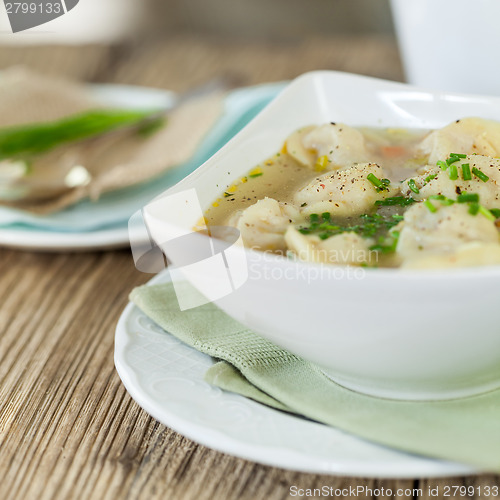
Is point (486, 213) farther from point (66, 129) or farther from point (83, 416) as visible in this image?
point (66, 129)

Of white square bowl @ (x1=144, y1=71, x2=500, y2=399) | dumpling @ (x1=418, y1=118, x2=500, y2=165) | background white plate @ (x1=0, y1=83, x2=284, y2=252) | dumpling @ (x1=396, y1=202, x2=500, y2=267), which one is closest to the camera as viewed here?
white square bowl @ (x1=144, y1=71, x2=500, y2=399)

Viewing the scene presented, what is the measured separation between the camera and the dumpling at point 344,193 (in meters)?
1.63

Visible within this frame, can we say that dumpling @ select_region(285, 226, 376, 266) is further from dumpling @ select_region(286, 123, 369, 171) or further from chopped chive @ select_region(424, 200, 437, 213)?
dumpling @ select_region(286, 123, 369, 171)

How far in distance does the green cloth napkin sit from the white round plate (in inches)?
0.8

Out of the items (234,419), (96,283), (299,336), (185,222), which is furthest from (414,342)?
(96,283)

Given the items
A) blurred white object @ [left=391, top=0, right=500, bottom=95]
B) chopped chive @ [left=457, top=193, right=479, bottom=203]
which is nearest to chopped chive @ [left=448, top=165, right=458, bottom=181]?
chopped chive @ [left=457, top=193, right=479, bottom=203]

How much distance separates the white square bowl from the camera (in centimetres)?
121

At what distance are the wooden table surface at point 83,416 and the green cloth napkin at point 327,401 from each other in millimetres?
120

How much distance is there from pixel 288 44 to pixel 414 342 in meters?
3.09

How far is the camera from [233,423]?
1392 millimetres

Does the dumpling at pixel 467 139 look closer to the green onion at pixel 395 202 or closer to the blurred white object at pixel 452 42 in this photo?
the green onion at pixel 395 202

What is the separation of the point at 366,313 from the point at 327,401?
0.27 metres

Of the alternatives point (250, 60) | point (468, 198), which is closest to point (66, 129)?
point (250, 60)

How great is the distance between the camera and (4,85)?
9.94ft
